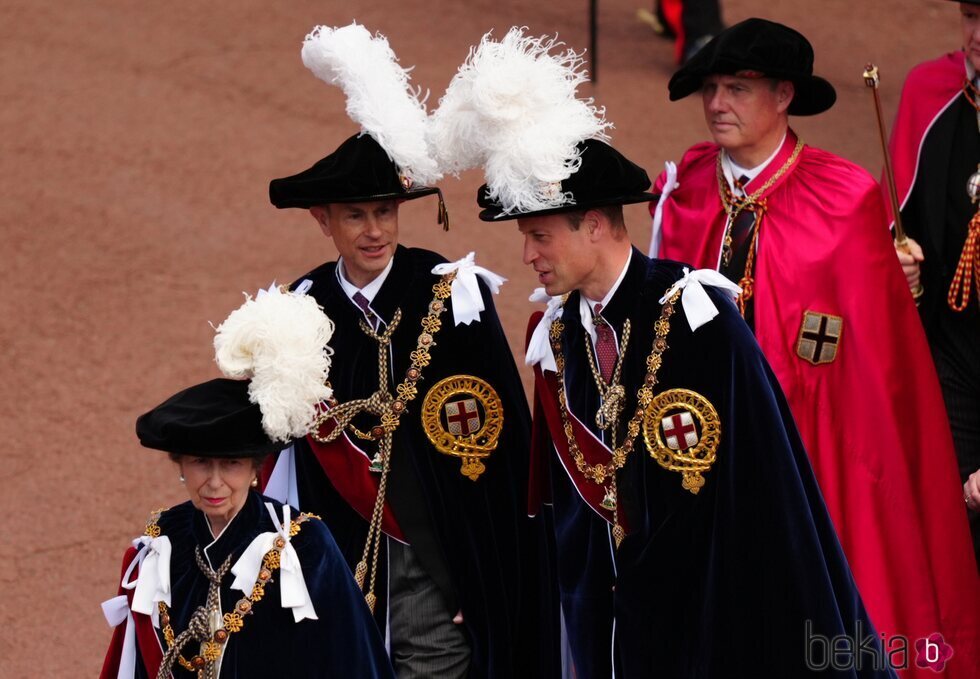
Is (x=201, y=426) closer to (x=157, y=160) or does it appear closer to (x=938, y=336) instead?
(x=938, y=336)

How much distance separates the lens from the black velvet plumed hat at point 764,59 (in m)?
5.72

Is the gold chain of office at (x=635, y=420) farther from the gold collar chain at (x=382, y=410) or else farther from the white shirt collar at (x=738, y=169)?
the white shirt collar at (x=738, y=169)

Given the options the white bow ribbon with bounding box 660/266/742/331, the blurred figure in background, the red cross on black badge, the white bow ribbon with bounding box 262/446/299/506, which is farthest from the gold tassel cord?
the blurred figure in background

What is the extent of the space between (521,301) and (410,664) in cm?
420

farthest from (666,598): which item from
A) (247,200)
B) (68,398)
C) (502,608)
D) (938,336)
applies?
(247,200)

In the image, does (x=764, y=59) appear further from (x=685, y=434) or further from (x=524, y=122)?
Result: (x=685, y=434)

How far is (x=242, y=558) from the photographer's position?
446 cm

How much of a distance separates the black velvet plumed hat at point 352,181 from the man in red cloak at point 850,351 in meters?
1.36

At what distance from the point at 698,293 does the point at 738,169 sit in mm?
1369

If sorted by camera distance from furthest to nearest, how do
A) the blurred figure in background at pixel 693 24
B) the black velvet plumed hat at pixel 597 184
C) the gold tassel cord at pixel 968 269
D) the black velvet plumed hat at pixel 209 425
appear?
the blurred figure in background at pixel 693 24 → the gold tassel cord at pixel 968 269 → the black velvet plumed hat at pixel 597 184 → the black velvet plumed hat at pixel 209 425

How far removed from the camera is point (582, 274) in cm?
483

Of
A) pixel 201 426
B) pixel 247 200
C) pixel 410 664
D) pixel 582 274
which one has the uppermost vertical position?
pixel 247 200

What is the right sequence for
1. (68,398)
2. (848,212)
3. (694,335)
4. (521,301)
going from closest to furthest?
(694,335) < (848,212) < (68,398) < (521,301)

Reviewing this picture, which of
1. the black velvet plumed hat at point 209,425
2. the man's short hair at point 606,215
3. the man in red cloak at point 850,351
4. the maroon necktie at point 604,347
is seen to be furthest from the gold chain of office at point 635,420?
the man in red cloak at point 850,351
